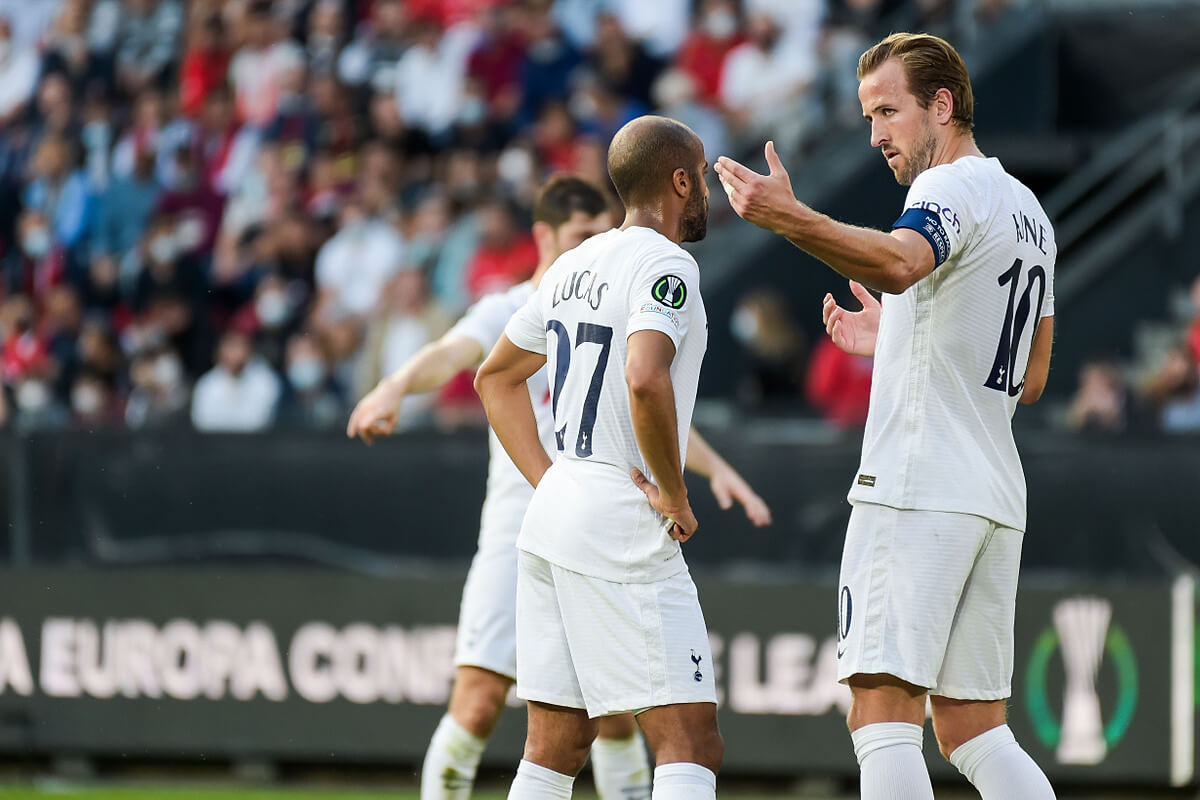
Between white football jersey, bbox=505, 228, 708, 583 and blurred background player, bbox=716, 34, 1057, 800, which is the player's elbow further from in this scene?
blurred background player, bbox=716, 34, 1057, 800

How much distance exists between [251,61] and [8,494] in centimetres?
682

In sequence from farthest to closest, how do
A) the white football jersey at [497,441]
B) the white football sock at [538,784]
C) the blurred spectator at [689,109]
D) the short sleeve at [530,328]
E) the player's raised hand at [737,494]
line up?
the blurred spectator at [689,109] → the white football jersey at [497,441] → the player's raised hand at [737,494] → the short sleeve at [530,328] → the white football sock at [538,784]

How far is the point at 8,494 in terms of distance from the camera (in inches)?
395

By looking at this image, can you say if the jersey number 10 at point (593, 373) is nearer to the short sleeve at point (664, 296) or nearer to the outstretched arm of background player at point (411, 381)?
the short sleeve at point (664, 296)

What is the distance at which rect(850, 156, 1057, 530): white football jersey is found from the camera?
4551 mm

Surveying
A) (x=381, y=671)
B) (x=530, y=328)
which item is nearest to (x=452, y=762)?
(x=530, y=328)

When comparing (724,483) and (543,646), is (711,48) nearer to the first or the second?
(724,483)

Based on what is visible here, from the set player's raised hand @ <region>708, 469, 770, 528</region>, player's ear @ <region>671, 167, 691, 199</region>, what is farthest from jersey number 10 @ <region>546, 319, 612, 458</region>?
player's raised hand @ <region>708, 469, 770, 528</region>

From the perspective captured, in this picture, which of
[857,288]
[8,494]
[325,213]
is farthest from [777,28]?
[857,288]

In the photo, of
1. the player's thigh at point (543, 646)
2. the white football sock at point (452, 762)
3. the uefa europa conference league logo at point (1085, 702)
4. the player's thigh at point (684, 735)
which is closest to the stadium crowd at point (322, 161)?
the uefa europa conference league logo at point (1085, 702)

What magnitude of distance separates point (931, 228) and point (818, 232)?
1.18 ft

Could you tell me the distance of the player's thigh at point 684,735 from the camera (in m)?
4.52

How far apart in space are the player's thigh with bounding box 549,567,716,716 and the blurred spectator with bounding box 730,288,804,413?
6.22 meters

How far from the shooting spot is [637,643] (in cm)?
454
